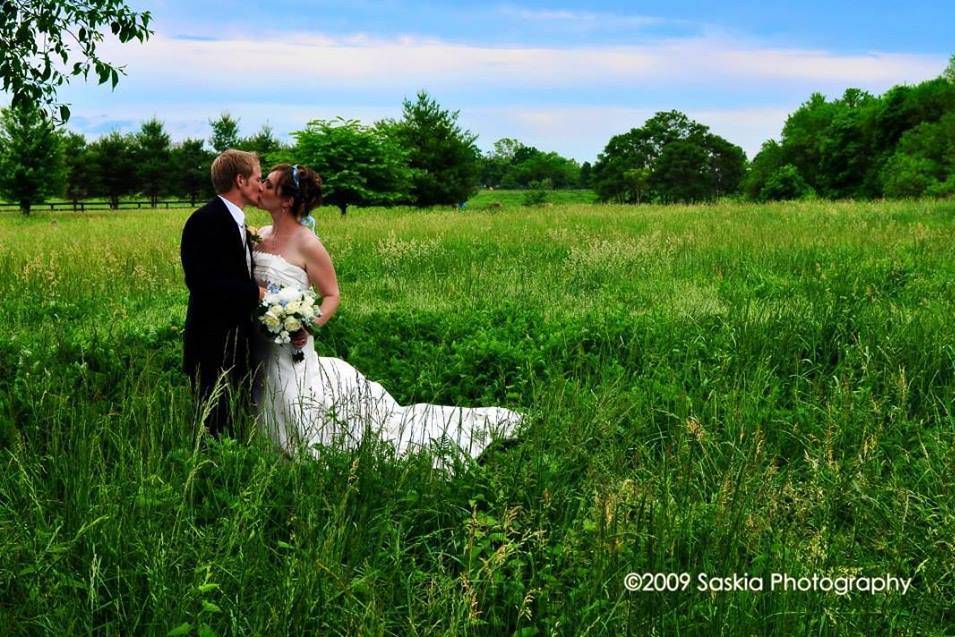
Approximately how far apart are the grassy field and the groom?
37cm

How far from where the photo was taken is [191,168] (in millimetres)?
64938

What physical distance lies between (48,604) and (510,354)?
4.40 m

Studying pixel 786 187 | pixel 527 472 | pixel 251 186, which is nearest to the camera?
pixel 527 472

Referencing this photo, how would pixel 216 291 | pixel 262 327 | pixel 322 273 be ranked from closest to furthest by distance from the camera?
pixel 216 291 < pixel 262 327 < pixel 322 273

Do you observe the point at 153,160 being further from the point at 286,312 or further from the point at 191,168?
the point at 286,312

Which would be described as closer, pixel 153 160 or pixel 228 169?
pixel 228 169

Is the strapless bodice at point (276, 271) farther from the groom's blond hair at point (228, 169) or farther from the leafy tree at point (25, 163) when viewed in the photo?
the leafy tree at point (25, 163)

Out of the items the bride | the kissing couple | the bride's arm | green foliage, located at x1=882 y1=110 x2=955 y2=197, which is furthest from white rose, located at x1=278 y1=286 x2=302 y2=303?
green foliage, located at x1=882 y1=110 x2=955 y2=197

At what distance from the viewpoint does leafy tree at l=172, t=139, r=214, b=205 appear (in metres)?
63.6

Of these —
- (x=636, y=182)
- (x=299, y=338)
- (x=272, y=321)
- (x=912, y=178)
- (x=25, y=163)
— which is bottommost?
(x=299, y=338)

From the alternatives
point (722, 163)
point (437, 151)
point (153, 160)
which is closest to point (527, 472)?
point (437, 151)

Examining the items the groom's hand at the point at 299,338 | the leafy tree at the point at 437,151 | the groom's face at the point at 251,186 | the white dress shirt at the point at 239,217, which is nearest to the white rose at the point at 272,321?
the groom's hand at the point at 299,338

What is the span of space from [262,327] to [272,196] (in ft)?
3.25

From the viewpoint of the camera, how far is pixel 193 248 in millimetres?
5004
